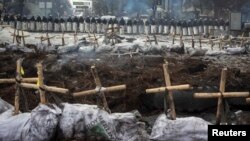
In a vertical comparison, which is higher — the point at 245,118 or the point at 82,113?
the point at 82,113

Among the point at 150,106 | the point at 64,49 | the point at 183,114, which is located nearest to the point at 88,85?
the point at 150,106

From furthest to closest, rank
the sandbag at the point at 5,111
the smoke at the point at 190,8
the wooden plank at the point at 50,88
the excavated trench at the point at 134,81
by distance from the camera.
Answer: the smoke at the point at 190,8 < the excavated trench at the point at 134,81 < the sandbag at the point at 5,111 < the wooden plank at the point at 50,88

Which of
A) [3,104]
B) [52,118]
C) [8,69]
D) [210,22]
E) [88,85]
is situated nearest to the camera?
[52,118]

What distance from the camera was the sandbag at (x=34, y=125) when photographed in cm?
549

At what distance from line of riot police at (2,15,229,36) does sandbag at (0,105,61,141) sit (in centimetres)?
2278

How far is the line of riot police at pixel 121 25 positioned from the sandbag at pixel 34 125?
74.7ft

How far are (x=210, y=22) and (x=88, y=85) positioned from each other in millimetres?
21824

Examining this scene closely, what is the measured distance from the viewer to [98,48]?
16078mm

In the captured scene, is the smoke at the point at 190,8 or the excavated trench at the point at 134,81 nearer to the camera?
the excavated trench at the point at 134,81

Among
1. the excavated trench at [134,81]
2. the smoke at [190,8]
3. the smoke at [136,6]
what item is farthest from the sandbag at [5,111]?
the smoke at [136,6]

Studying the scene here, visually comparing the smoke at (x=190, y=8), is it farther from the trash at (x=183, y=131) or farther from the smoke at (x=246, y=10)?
the trash at (x=183, y=131)

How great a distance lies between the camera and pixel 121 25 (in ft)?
93.1

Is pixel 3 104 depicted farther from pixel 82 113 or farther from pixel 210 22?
pixel 210 22

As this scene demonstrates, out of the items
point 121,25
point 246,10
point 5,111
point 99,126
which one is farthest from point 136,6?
point 99,126
